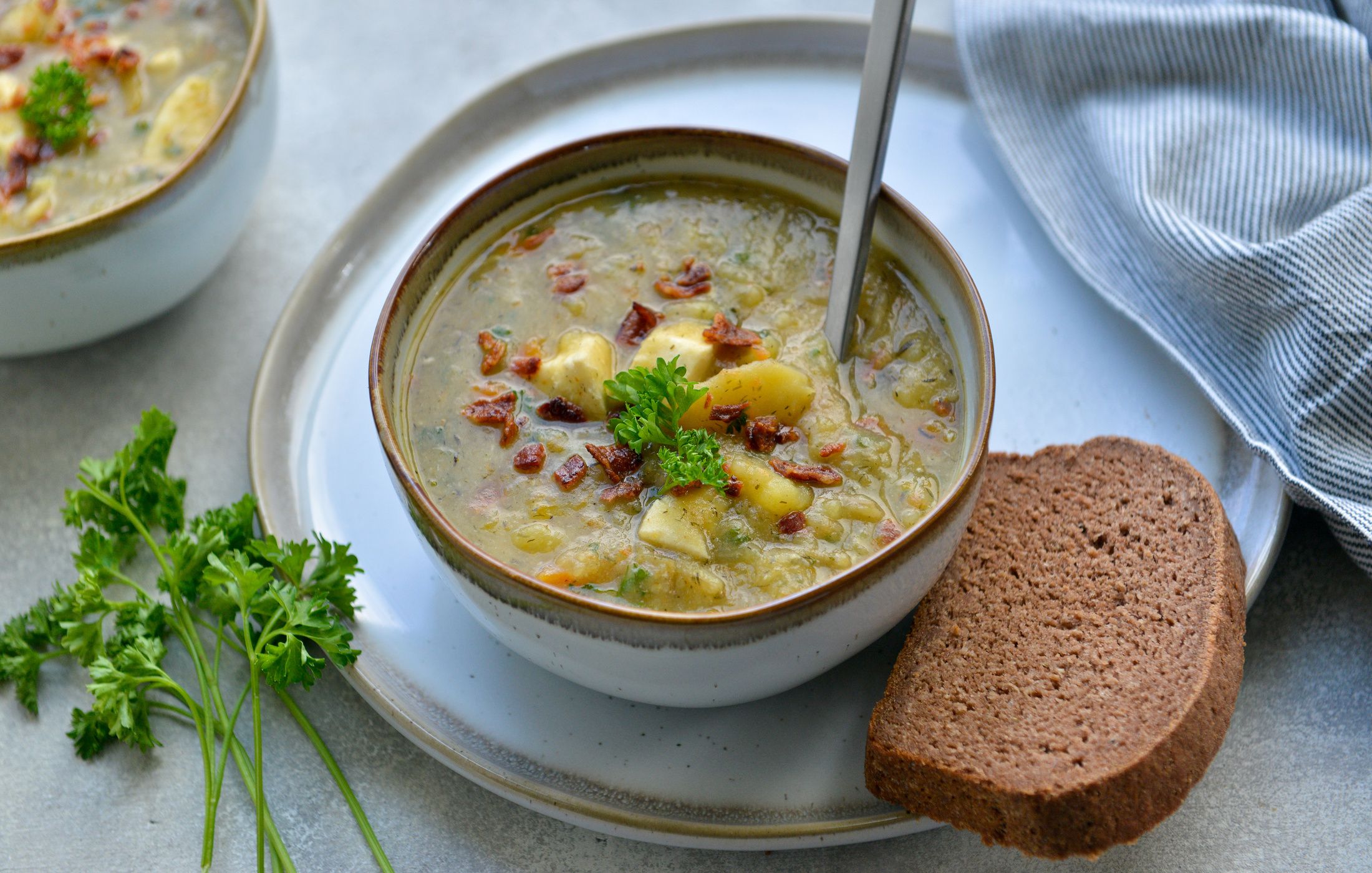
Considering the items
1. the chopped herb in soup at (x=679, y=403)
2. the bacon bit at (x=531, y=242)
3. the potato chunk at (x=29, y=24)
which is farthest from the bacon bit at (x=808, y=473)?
the potato chunk at (x=29, y=24)

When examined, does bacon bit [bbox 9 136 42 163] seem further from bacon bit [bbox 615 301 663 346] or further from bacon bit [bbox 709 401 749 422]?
bacon bit [bbox 709 401 749 422]

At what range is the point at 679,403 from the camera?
235cm

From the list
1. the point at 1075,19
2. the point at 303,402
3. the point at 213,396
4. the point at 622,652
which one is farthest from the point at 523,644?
the point at 1075,19

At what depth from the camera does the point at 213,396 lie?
319 centimetres

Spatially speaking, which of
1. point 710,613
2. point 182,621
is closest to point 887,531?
point 710,613

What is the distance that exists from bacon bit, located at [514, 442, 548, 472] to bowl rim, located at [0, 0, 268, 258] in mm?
1193

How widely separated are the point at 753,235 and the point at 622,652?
1141mm

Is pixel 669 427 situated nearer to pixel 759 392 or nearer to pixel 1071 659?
pixel 759 392

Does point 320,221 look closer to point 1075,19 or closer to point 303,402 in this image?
point 303,402

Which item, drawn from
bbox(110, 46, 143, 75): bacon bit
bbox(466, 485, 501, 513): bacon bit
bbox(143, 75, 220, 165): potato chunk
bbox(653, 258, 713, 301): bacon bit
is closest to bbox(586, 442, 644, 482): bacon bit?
bbox(466, 485, 501, 513): bacon bit

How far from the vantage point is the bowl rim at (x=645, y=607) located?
2025 millimetres

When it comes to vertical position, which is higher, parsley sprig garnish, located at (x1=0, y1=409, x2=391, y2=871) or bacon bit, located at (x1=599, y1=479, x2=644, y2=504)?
bacon bit, located at (x1=599, y1=479, x2=644, y2=504)

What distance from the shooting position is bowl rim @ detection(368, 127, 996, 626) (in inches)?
79.7

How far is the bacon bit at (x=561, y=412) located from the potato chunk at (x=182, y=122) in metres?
1.31
